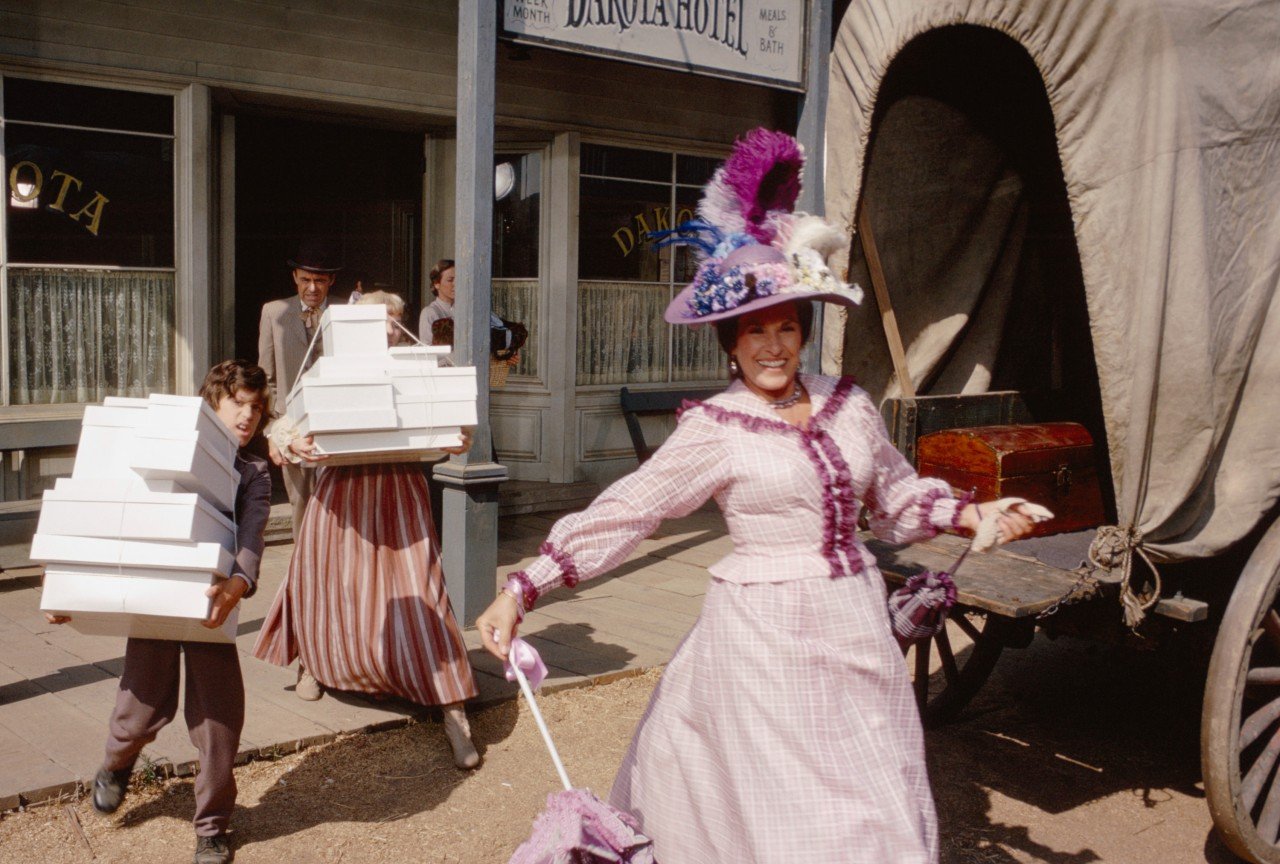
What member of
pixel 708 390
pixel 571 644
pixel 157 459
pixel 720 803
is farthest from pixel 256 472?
pixel 708 390

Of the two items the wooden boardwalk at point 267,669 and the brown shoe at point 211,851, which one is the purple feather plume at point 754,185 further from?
the wooden boardwalk at point 267,669

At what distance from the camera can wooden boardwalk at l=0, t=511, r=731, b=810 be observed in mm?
4398

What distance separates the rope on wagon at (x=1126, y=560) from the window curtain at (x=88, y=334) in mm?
5642

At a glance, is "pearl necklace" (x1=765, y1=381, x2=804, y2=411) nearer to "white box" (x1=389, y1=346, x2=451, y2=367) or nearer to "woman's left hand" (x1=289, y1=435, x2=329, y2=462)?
"white box" (x1=389, y1=346, x2=451, y2=367)

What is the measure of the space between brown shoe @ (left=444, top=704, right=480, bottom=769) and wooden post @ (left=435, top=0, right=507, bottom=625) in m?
1.47

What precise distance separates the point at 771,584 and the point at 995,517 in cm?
61

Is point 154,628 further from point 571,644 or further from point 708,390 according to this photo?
point 708,390

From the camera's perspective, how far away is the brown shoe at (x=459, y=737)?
4.61 m

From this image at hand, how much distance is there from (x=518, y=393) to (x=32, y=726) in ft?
17.3

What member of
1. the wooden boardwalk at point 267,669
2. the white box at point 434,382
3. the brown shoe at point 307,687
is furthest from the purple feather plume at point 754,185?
the brown shoe at point 307,687

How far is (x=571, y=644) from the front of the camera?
605cm

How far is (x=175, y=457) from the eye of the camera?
339cm

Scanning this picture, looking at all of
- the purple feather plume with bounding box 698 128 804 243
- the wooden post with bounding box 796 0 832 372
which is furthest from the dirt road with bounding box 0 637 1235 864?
the wooden post with bounding box 796 0 832 372

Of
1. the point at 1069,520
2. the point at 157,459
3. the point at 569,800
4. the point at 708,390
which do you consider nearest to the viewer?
the point at 569,800
